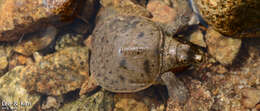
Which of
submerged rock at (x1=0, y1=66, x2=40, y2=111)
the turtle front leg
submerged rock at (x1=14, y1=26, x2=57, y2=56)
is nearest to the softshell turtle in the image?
the turtle front leg

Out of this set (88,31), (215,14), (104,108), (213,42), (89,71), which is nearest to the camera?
(215,14)

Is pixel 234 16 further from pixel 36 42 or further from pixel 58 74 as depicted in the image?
pixel 36 42

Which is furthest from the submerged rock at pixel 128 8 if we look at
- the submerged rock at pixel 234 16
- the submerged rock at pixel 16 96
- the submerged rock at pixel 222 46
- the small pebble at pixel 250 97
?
the submerged rock at pixel 16 96

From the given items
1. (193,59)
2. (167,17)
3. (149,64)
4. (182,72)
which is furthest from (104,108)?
(167,17)

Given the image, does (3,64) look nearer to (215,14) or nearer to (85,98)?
(85,98)

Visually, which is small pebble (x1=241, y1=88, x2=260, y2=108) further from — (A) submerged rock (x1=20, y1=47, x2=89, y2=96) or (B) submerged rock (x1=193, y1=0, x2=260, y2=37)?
(A) submerged rock (x1=20, y1=47, x2=89, y2=96)
